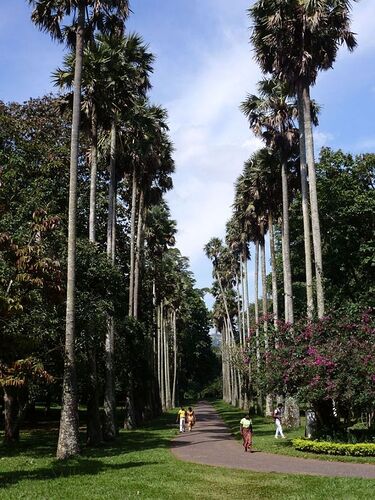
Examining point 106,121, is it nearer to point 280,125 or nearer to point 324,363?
point 280,125

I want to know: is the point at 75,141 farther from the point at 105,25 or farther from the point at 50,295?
the point at 50,295

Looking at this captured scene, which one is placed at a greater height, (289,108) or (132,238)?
(289,108)

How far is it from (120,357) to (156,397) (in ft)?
61.2

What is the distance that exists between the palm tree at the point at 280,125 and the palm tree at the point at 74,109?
1068 cm

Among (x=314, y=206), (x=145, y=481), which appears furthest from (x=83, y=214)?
(x=145, y=481)

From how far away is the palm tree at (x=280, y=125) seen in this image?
2950cm

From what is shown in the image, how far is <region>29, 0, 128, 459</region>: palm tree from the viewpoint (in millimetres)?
17984

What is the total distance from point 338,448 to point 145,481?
311 inches

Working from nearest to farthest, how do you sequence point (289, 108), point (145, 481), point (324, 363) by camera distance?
point (145, 481)
point (324, 363)
point (289, 108)

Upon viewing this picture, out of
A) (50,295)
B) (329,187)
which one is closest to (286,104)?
(329,187)

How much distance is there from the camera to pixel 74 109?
20516mm

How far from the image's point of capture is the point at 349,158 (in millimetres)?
38875

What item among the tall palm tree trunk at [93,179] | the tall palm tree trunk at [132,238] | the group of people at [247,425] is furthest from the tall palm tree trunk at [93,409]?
the tall palm tree trunk at [132,238]

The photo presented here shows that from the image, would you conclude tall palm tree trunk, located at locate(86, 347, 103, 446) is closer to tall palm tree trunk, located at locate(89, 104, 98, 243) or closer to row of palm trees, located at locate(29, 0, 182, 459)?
row of palm trees, located at locate(29, 0, 182, 459)
